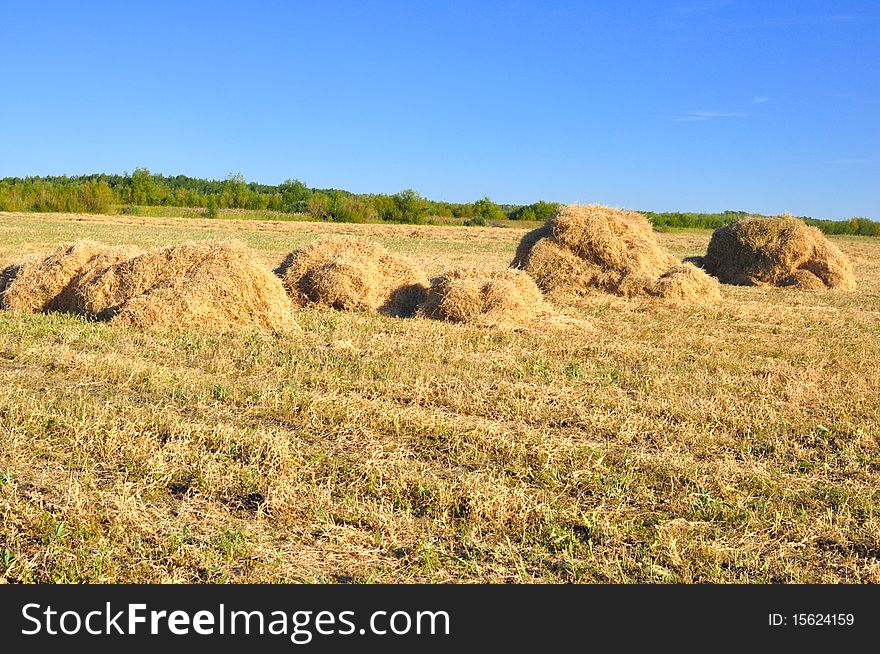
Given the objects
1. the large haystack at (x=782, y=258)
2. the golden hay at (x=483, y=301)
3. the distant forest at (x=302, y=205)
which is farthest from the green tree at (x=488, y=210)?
the golden hay at (x=483, y=301)

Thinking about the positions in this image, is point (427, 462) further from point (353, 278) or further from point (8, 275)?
point (8, 275)

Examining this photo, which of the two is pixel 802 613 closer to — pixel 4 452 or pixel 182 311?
pixel 4 452

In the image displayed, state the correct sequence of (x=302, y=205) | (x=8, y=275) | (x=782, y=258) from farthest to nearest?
1. (x=302, y=205)
2. (x=782, y=258)
3. (x=8, y=275)

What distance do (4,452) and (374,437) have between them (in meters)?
2.73

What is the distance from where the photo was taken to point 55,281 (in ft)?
41.5

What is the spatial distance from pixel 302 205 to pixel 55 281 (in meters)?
72.1

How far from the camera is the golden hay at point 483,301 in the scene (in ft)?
41.3

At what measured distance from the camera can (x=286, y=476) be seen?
543 centimetres

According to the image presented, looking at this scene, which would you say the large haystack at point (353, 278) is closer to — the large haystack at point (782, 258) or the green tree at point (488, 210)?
the large haystack at point (782, 258)

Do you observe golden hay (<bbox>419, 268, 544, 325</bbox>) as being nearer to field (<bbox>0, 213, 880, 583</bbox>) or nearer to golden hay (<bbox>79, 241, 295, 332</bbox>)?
field (<bbox>0, 213, 880, 583</bbox>)

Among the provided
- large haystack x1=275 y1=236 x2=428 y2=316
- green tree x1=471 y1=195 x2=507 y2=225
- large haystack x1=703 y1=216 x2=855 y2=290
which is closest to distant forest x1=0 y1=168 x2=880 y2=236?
green tree x1=471 y1=195 x2=507 y2=225

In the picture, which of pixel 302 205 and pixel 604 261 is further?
pixel 302 205

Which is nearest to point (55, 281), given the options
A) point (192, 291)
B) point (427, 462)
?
point (192, 291)

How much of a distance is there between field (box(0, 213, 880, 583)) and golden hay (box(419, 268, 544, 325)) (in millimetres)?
2034
